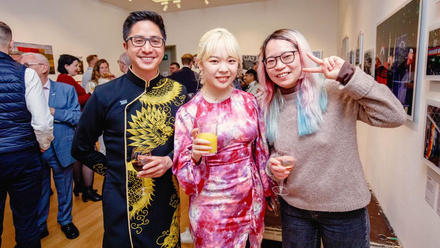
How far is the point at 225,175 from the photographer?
4.33 feet

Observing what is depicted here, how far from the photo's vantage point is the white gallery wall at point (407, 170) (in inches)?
56.9

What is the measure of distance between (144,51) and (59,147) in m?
1.95

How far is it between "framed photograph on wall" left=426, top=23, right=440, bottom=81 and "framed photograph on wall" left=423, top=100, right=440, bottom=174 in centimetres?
14

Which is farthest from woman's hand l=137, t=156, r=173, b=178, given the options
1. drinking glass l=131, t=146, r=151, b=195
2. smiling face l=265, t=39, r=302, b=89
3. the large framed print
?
the large framed print

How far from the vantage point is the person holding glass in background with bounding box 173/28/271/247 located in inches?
50.9

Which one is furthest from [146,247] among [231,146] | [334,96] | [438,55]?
[438,55]

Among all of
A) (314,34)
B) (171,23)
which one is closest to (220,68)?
(314,34)

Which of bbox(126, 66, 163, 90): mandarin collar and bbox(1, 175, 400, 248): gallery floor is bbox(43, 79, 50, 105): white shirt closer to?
bbox(1, 175, 400, 248): gallery floor

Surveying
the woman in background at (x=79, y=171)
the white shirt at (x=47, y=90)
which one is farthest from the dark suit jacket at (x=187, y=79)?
the white shirt at (x=47, y=90)

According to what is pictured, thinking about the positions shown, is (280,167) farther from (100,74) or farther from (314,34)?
(314,34)

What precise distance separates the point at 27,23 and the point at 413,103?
6761 millimetres

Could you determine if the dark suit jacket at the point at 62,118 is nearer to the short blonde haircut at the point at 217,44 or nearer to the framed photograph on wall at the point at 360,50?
the short blonde haircut at the point at 217,44

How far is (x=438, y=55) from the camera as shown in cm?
127

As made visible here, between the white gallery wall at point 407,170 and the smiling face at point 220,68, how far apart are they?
103cm
